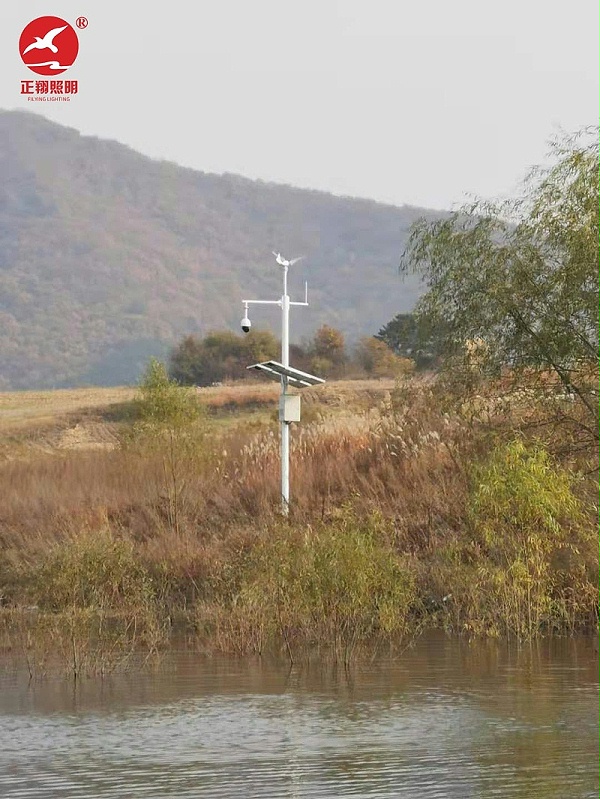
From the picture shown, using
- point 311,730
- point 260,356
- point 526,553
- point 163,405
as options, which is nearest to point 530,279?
point 526,553

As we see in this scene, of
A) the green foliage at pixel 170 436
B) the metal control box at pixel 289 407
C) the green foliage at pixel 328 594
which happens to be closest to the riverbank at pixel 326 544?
the green foliage at pixel 328 594

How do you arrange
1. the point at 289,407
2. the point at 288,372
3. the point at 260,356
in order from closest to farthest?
the point at 288,372 → the point at 289,407 → the point at 260,356

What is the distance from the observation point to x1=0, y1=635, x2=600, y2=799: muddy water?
33.0 ft

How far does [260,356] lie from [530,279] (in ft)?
210

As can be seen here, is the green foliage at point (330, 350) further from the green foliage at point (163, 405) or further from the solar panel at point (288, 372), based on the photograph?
the solar panel at point (288, 372)

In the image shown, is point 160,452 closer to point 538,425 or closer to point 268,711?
point 538,425

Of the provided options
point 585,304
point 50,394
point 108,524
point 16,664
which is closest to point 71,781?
point 16,664

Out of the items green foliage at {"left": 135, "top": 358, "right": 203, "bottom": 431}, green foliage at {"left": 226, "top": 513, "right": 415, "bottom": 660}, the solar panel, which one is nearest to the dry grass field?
green foliage at {"left": 135, "top": 358, "right": 203, "bottom": 431}

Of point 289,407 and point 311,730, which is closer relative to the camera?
point 311,730

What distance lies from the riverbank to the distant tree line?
51213 mm

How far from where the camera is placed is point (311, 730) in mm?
12008

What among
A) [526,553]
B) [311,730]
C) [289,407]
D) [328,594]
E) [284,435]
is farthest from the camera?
[284,435]

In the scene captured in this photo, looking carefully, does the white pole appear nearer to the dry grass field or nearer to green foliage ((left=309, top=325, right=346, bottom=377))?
the dry grass field

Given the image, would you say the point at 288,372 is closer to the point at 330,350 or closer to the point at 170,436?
the point at 170,436
